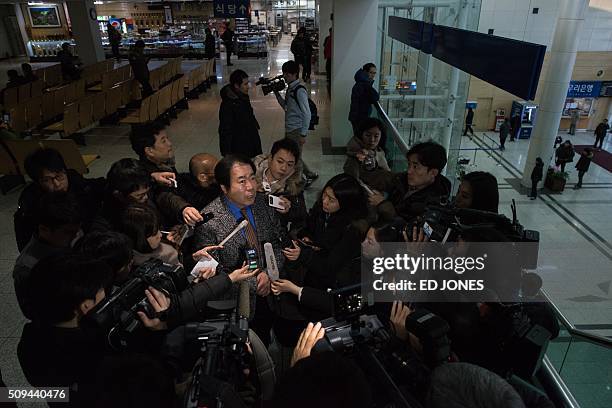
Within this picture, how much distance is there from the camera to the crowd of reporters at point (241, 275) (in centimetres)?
119

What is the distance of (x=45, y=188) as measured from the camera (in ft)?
9.17

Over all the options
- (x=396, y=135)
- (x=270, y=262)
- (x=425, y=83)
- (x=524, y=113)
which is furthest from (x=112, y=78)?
(x=524, y=113)

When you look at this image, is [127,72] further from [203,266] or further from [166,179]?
[203,266]

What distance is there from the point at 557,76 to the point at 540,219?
333 cm

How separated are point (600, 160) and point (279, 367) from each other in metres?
15.1

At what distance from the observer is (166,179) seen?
9.65 feet

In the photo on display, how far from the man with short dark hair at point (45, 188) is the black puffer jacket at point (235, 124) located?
191cm

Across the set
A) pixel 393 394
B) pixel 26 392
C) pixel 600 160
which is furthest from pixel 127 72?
pixel 600 160

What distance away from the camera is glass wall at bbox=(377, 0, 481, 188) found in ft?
18.4

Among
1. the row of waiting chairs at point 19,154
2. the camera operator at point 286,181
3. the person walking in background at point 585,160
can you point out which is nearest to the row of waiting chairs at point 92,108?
the row of waiting chairs at point 19,154

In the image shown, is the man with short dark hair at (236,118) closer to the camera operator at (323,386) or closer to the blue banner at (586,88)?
the camera operator at (323,386)

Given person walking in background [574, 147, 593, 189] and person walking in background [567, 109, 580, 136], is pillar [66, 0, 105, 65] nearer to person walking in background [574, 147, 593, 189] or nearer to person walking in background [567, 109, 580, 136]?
person walking in background [574, 147, 593, 189]

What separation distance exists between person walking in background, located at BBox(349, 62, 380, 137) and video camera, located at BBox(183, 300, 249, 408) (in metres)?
4.51

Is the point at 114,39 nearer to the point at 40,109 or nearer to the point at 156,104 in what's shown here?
the point at 40,109
